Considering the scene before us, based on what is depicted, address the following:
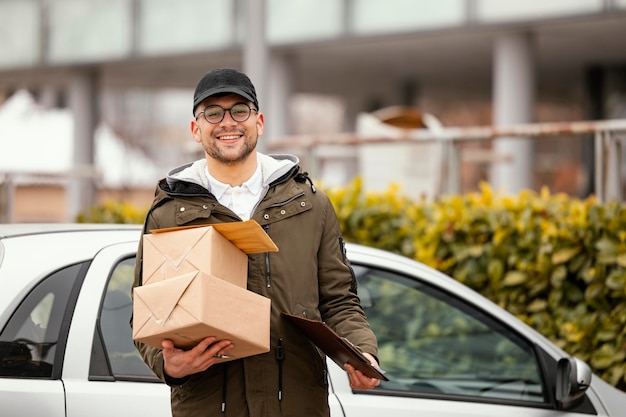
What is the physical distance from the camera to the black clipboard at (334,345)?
107 inches

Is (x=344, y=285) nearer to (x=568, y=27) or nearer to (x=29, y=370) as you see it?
(x=29, y=370)

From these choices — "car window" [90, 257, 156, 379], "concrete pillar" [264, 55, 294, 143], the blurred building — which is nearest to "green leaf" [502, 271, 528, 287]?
"car window" [90, 257, 156, 379]

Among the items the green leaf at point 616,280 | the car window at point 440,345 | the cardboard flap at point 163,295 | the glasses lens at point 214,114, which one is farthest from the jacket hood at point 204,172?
the green leaf at point 616,280

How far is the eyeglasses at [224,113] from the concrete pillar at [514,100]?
13083mm

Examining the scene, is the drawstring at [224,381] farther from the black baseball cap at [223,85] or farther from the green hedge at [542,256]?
the green hedge at [542,256]

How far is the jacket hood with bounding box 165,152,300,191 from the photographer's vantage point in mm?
2958

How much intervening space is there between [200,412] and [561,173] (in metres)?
25.1

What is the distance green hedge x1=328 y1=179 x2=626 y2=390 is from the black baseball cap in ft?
10.1

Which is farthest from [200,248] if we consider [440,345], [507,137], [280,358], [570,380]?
[507,137]

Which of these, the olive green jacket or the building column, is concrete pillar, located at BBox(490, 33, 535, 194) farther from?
the olive green jacket

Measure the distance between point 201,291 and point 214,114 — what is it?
0.60 metres

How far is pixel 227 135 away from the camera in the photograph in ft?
9.68

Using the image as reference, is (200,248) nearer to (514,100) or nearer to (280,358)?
(280,358)

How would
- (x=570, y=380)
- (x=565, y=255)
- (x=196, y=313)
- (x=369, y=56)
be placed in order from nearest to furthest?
(x=196, y=313)
(x=570, y=380)
(x=565, y=255)
(x=369, y=56)
